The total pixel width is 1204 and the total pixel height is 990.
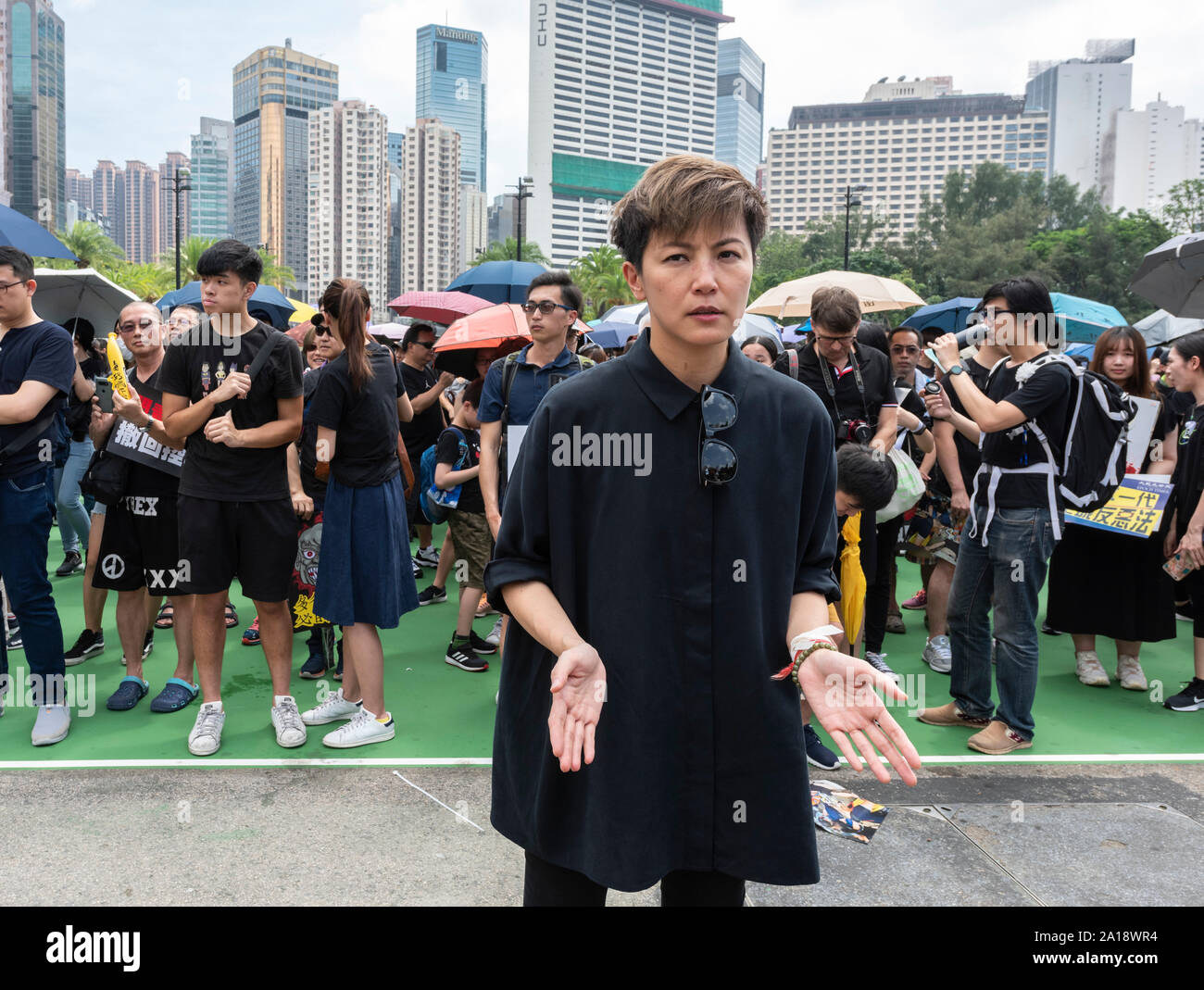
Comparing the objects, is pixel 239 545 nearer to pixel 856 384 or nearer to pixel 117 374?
pixel 117 374

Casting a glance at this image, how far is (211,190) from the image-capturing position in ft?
483

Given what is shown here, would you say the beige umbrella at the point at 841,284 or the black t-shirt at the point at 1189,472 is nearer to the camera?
the black t-shirt at the point at 1189,472

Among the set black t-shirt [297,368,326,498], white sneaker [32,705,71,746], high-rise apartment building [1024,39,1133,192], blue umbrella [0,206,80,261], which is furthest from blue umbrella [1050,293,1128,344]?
high-rise apartment building [1024,39,1133,192]

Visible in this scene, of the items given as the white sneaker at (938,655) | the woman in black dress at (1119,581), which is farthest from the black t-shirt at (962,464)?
the white sneaker at (938,655)

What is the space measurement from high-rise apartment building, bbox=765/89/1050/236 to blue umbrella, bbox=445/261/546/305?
16073 centimetres

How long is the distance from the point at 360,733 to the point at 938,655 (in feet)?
11.9

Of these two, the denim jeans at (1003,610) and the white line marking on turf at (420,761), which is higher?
the denim jeans at (1003,610)

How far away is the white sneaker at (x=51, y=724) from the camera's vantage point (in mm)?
4605

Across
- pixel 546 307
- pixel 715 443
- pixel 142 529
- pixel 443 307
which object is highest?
pixel 443 307

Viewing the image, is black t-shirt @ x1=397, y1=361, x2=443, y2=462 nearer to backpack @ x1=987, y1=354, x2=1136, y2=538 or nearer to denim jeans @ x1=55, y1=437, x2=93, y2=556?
denim jeans @ x1=55, y1=437, x2=93, y2=556

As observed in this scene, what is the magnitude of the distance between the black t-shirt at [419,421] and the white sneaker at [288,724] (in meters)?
3.62

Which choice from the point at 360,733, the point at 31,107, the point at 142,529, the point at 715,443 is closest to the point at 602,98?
A: the point at 31,107

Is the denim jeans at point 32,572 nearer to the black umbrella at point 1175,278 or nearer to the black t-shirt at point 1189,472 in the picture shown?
the black t-shirt at point 1189,472

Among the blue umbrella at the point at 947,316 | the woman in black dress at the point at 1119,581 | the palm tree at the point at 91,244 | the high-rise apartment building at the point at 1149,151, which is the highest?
the high-rise apartment building at the point at 1149,151
